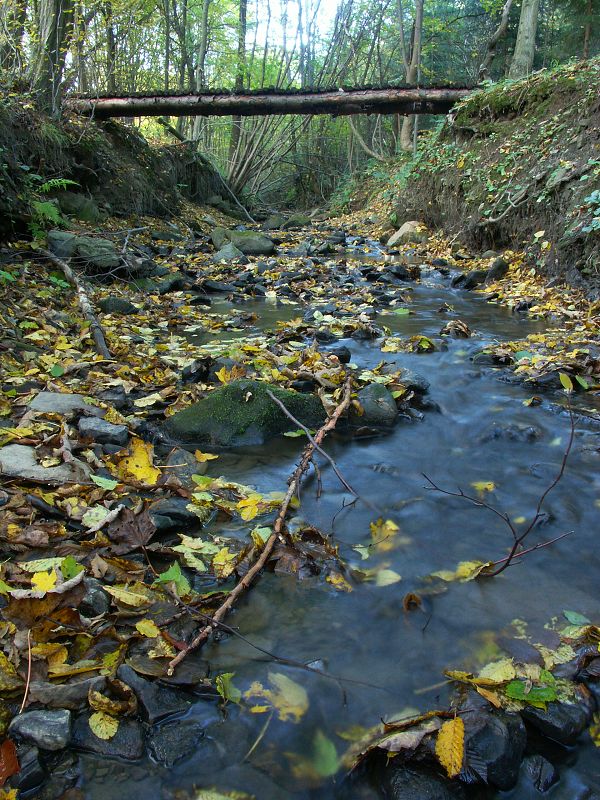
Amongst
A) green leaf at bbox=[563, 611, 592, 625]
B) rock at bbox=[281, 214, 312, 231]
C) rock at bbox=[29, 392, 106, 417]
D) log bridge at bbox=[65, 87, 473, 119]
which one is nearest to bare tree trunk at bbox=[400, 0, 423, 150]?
log bridge at bbox=[65, 87, 473, 119]

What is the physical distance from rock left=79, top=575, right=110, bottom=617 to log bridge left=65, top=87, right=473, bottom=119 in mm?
13798

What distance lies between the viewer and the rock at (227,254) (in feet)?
36.4

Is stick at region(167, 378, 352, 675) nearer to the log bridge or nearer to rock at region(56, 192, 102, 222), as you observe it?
rock at region(56, 192, 102, 222)

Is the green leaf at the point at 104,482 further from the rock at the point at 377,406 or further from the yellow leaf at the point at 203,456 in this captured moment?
the rock at the point at 377,406

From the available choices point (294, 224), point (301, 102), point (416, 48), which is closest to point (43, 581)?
point (301, 102)

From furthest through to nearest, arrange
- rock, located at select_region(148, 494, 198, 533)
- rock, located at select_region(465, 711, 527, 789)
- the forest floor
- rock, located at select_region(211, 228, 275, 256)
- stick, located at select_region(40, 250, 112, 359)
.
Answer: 1. rock, located at select_region(211, 228, 275, 256)
2. stick, located at select_region(40, 250, 112, 359)
3. rock, located at select_region(148, 494, 198, 533)
4. the forest floor
5. rock, located at select_region(465, 711, 527, 789)

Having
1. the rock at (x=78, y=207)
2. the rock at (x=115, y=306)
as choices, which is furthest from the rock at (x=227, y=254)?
the rock at (x=115, y=306)

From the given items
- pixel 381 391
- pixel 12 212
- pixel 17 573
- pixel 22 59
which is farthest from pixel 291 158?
pixel 17 573

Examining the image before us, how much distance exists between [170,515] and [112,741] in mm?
1173

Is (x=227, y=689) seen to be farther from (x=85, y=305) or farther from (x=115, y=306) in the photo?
(x=115, y=306)

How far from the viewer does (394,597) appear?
2377 mm

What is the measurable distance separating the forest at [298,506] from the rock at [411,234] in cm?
297

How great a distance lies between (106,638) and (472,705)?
1.29 metres

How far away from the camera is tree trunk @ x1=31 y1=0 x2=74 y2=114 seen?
9.59 m
